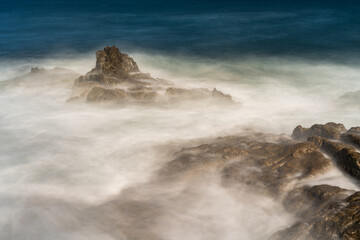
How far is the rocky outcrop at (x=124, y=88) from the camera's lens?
18.1 metres

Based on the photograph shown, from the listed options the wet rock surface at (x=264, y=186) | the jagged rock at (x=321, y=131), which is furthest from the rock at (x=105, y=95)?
the jagged rock at (x=321, y=131)

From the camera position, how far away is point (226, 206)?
29.2 ft

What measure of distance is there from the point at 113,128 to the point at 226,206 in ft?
27.1

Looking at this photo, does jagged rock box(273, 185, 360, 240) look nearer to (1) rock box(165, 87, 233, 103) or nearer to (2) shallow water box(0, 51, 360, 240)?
(2) shallow water box(0, 51, 360, 240)

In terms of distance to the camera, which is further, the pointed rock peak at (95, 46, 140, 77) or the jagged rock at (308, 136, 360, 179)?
the pointed rock peak at (95, 46, 140, 77)

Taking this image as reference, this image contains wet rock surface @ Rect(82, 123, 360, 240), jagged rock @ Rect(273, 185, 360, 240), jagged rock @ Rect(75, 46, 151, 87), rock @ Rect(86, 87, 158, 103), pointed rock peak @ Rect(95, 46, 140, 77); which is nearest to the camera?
jagged rock @ Rect(273, 185, 360, 240)

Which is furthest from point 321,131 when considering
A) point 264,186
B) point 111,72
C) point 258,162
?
point 111,72

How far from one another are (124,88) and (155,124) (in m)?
4.34

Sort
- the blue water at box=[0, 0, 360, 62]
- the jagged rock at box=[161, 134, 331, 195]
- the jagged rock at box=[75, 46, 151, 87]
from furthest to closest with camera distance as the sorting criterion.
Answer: the blue water at box=[0, 0, 360, 62] < the jagged rock at box=[75, 46, 151, 87] < the jagged rock at box=[161, 134, 331, 195]

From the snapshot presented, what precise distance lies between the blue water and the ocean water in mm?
383

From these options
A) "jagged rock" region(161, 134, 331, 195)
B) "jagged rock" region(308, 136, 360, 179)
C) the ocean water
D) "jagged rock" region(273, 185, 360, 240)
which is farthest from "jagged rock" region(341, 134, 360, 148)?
"jagged rock" region(273, 185, 360, 240)

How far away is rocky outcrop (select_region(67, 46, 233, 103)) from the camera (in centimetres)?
1809

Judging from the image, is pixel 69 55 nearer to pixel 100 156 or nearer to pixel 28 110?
pixel 28 110

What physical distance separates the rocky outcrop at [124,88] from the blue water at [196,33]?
48.9 feet
